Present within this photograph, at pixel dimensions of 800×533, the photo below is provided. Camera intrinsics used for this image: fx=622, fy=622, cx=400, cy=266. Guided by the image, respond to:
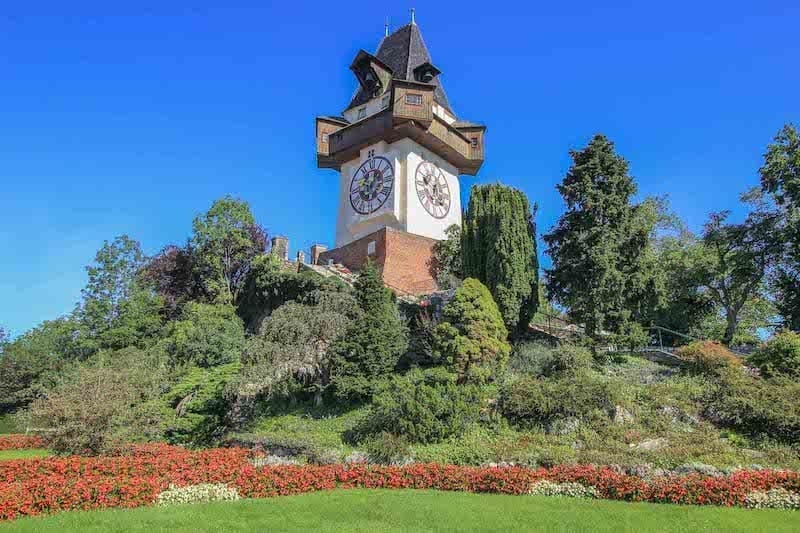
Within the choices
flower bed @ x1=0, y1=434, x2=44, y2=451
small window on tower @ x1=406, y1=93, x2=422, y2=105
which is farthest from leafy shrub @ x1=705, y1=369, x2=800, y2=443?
flower bed @ x1=0, y1=434, x2=44, y2=451

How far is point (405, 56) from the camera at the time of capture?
107 ft

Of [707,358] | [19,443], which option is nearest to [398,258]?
[707,358]

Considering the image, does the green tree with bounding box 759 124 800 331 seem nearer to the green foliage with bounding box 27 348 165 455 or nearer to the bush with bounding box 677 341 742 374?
the bush with bounding box 677 341 742 374

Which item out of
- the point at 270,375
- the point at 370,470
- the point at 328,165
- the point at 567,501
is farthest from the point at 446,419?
the point at 328,165

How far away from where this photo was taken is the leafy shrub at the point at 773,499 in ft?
29.8

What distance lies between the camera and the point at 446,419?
13.2 metres

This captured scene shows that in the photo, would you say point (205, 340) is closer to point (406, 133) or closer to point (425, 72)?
point (406, 133)

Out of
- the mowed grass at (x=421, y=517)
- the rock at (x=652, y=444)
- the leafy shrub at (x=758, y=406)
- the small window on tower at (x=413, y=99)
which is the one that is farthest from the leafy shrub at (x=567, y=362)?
the small window on tower at (x=413, y=99)

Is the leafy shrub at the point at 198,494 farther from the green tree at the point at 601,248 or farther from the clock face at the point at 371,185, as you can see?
the clock face at the point at 371,185

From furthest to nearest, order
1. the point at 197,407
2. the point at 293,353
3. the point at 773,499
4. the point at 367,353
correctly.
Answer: the point at 197,407 < the point at 293,353 < the point at 367,353 < the point at 773,499

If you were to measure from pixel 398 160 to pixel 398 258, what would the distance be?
5.94 metres

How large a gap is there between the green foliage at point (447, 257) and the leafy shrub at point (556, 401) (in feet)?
36.7

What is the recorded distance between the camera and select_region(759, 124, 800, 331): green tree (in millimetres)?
20188

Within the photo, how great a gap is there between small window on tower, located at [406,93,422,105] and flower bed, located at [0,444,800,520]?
20.6 meters
